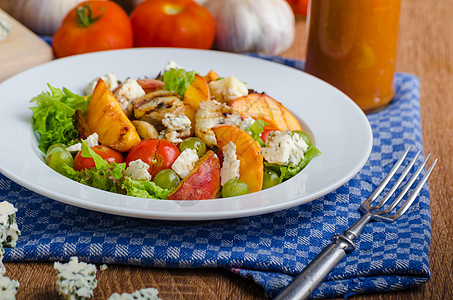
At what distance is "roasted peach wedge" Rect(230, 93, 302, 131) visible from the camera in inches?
84.4

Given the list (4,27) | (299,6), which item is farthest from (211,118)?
(299,6)

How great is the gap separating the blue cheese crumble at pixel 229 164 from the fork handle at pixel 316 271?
0.39m

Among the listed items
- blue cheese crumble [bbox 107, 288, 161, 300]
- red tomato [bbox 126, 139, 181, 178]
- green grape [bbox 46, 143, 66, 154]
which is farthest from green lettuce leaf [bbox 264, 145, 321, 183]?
green grape [bbox 46, 143, 66, 154]

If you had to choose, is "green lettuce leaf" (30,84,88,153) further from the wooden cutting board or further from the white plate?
the wooden cutting board

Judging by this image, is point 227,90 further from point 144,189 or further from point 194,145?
point 144,189

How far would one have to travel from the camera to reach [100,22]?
9.80ft

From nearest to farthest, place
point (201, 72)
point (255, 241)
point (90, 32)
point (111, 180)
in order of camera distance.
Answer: point (255, 241)
point (111, 180)
point (201, 72)
point (90, 32)

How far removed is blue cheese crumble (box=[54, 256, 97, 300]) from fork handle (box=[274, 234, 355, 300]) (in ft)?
1.60

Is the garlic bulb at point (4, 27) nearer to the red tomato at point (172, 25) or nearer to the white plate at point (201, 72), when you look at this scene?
the white plate at point (201, 72)

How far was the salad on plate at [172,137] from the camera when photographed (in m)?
1.78

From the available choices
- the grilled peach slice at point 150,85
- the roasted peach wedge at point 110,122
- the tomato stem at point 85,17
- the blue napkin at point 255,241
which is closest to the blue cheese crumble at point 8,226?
the blue napkin at point 255,241

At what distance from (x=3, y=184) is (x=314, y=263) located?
1.17 meters

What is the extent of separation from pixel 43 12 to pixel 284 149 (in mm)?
2149

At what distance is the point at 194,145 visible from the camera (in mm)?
1946
